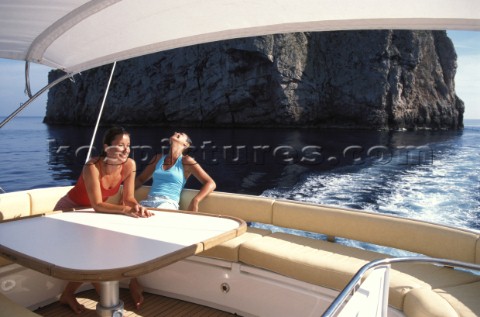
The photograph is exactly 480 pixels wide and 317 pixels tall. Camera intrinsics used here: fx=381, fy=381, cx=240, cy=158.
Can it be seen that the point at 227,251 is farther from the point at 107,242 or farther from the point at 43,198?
the point at 43,198

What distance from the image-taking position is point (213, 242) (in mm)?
1929

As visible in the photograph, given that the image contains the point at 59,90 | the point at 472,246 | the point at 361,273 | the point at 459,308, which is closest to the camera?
the point at 361,273

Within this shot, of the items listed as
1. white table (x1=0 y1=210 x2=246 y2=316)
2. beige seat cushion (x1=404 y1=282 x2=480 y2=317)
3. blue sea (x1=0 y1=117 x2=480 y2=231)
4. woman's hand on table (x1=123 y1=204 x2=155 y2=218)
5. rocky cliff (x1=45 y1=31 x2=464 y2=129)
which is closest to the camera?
white table (x1=0 y1=210 x2=246 y2=316)

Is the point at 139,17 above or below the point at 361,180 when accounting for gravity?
above

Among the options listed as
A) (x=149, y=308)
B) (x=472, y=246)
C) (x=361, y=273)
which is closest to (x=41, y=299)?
(x=149, y=308)

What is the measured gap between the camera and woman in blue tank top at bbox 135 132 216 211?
3.10m

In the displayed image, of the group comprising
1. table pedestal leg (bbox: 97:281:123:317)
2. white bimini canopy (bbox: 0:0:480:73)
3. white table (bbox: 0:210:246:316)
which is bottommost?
table pedestal leg (bbox: 97:281:123:317)

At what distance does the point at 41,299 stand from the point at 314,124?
35978 millimetres

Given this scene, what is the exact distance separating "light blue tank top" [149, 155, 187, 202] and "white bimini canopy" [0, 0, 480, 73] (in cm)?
106

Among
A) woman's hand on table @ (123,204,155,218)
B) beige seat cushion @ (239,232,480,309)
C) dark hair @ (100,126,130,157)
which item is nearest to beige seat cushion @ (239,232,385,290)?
beige seat cushion @ (239,232,480,309)

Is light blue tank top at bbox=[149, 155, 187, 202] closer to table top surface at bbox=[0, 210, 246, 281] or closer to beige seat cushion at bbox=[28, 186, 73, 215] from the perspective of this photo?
table top surface at bbox=[0, 210, 246, 281]

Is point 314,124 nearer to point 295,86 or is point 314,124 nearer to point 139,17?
point 295,86

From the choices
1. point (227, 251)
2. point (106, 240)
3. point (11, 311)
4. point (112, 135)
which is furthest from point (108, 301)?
point (112, 135)

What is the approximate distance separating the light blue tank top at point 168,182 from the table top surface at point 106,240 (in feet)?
1.95
